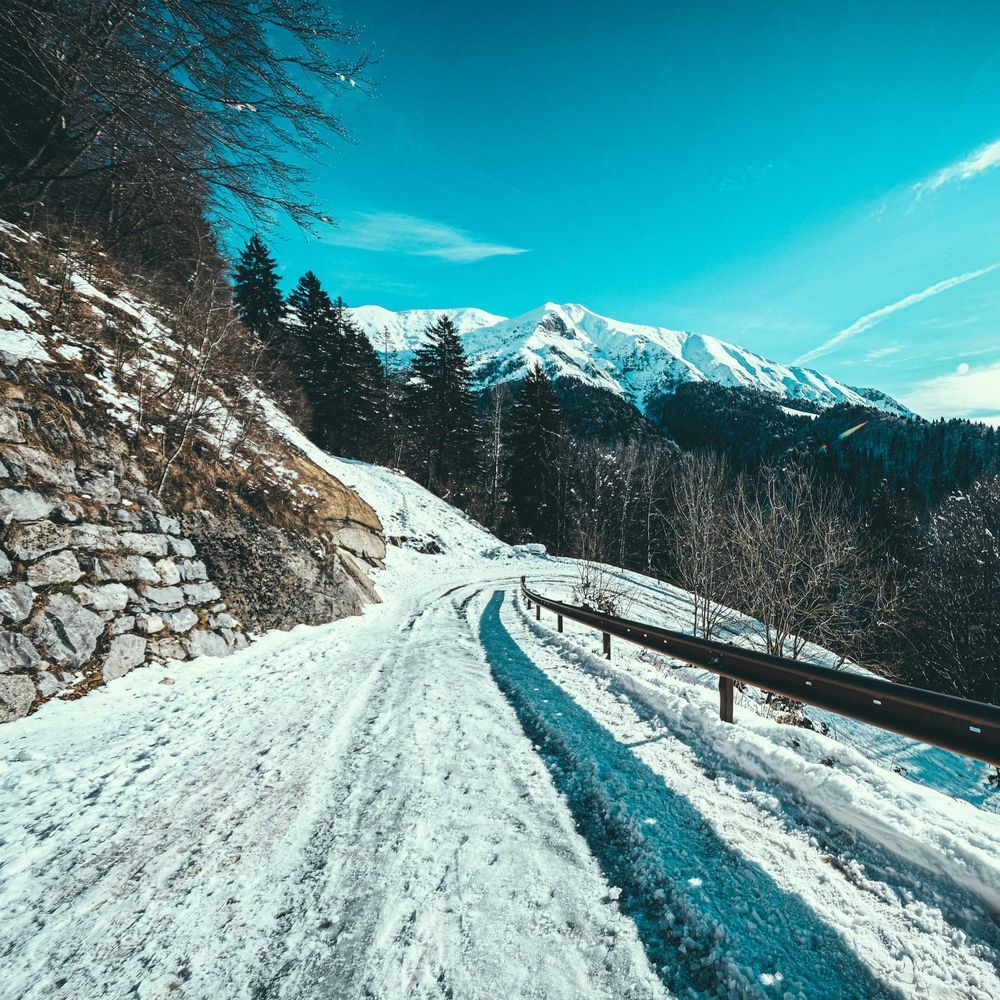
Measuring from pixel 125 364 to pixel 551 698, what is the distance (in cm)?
1000

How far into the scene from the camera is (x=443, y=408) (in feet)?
120

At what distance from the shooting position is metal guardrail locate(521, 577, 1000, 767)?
232 cm

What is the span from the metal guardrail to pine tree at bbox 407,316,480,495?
108 feet

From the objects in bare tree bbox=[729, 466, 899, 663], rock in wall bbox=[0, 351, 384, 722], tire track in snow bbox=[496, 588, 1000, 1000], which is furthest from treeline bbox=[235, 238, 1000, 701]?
rock in wall bbox=[0, 351, 384, 722]

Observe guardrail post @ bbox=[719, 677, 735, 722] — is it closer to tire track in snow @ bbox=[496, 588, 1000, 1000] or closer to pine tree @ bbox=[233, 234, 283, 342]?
tire track in snow @ bbox=[496, 588, 1000, 1000]

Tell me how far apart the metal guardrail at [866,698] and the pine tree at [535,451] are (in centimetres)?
2996

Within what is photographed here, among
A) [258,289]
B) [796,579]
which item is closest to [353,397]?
[258,289]

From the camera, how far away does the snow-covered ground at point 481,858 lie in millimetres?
1816

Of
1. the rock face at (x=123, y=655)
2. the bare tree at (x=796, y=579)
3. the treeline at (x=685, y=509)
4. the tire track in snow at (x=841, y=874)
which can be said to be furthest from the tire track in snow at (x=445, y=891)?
the treeline at (x=685, y=509)

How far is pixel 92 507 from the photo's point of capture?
6.05m

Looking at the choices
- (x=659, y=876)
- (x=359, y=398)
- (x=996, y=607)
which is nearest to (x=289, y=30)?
(x=659, y=876)

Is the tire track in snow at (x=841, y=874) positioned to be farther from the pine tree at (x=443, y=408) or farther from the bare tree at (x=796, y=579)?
the pine tree at (x=443, y=408)

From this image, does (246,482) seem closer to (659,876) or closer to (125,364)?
(125,364)

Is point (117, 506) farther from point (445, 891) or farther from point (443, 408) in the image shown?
point (443, 408)
